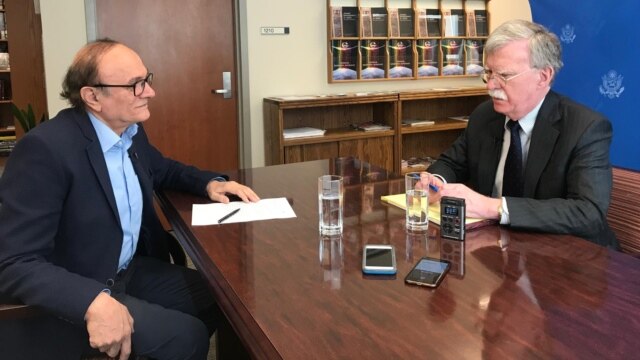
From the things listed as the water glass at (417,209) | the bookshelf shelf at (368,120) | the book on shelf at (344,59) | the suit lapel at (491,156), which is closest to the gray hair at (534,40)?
the suit lapel at (491,156)

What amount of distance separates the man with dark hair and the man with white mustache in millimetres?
840

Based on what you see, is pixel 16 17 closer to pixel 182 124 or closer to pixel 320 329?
pixel 182 124

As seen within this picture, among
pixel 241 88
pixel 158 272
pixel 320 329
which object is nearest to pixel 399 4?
pixel 241 88

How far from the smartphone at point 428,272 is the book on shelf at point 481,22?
13.2 feet

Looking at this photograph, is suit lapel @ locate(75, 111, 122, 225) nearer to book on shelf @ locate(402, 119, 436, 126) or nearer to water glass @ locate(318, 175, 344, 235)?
water glass @ locate(318, 175, 344, 235)

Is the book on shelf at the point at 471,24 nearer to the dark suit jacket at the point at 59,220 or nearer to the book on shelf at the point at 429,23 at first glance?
the book on shelf at the point at 429,23

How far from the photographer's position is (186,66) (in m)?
4.05

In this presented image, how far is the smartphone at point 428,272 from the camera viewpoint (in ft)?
3.87

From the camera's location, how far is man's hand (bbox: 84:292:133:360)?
131cm

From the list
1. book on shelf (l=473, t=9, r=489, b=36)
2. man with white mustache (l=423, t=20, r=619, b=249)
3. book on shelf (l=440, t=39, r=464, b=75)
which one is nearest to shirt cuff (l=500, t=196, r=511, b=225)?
man with white mustache (l=423, t=20, r=619, b=249)

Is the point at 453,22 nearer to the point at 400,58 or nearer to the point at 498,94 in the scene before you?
the point at 400,58

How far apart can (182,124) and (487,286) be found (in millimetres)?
3339

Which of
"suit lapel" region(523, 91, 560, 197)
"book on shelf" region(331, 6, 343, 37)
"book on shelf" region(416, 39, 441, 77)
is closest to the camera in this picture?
"suit lapel" region(523, 91, 560, 197)

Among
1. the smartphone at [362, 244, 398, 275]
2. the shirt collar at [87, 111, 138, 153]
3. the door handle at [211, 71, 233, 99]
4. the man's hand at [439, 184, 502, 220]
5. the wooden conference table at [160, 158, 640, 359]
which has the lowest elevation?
the wooden conference table at [160, 158, 640, 359]
